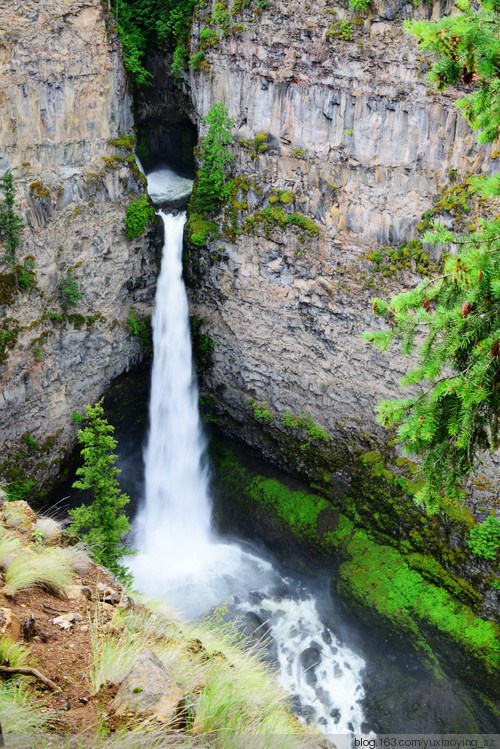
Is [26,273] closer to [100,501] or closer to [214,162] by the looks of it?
[214,162]

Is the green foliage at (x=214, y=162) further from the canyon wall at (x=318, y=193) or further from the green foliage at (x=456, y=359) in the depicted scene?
the green foliage at (x=456, y=359)

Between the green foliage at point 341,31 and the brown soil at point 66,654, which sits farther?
the green foliage at point 341,31

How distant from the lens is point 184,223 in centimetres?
2047

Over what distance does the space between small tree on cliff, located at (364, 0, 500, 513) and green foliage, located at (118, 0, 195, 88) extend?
16.1 meters

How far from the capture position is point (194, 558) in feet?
62.2

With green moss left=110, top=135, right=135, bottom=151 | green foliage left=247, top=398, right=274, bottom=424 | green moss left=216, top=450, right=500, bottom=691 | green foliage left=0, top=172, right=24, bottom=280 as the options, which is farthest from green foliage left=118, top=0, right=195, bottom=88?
green moss left=216, top=450, right=500, bottom=691

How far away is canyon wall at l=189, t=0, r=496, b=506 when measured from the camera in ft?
50.4

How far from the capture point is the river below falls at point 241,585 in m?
14.9

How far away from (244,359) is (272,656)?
9.29 m

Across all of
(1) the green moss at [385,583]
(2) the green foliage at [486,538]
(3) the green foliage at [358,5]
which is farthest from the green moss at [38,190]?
(2) the green foliage at [486,538]

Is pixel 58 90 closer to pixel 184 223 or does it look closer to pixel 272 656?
pixel 184 223

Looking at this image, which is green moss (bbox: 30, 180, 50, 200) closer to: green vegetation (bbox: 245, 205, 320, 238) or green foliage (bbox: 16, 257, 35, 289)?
green foliage (bbox: 16, 257, 35, 289)

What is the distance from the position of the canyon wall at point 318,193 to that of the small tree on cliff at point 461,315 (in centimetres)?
1015

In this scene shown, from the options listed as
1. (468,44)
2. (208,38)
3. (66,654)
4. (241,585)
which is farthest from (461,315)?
(208,38)
